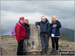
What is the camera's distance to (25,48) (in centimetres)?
1215

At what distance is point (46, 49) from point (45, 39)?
62 cm

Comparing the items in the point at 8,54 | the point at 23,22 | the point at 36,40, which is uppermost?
the point at 23,22

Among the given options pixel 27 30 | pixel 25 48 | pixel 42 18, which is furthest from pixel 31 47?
pixel 42 18

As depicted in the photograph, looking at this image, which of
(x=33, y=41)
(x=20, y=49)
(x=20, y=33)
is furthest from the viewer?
(x=33, y=41)

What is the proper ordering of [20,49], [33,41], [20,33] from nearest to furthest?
[20,33] → [20,49] → [33,41]

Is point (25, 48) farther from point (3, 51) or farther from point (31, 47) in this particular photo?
point (3, 51)

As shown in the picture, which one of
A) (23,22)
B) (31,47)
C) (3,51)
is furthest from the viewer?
(3,51)

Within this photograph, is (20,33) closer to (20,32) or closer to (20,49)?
(20,32)

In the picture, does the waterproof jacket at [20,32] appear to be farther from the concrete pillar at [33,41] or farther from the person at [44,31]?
the person at [44,31]

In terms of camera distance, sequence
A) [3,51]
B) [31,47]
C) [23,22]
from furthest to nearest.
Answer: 1. [3,51]
2. [31,47]
3. [23,22]

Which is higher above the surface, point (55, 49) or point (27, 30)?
point (27, 30)

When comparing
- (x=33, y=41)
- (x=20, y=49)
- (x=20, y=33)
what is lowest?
(x=20, y=49)

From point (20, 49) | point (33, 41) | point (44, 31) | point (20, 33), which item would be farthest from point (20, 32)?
point (44, 31)

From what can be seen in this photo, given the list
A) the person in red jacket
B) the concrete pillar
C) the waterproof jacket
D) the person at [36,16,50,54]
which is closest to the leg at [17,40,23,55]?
the person in red jacket
